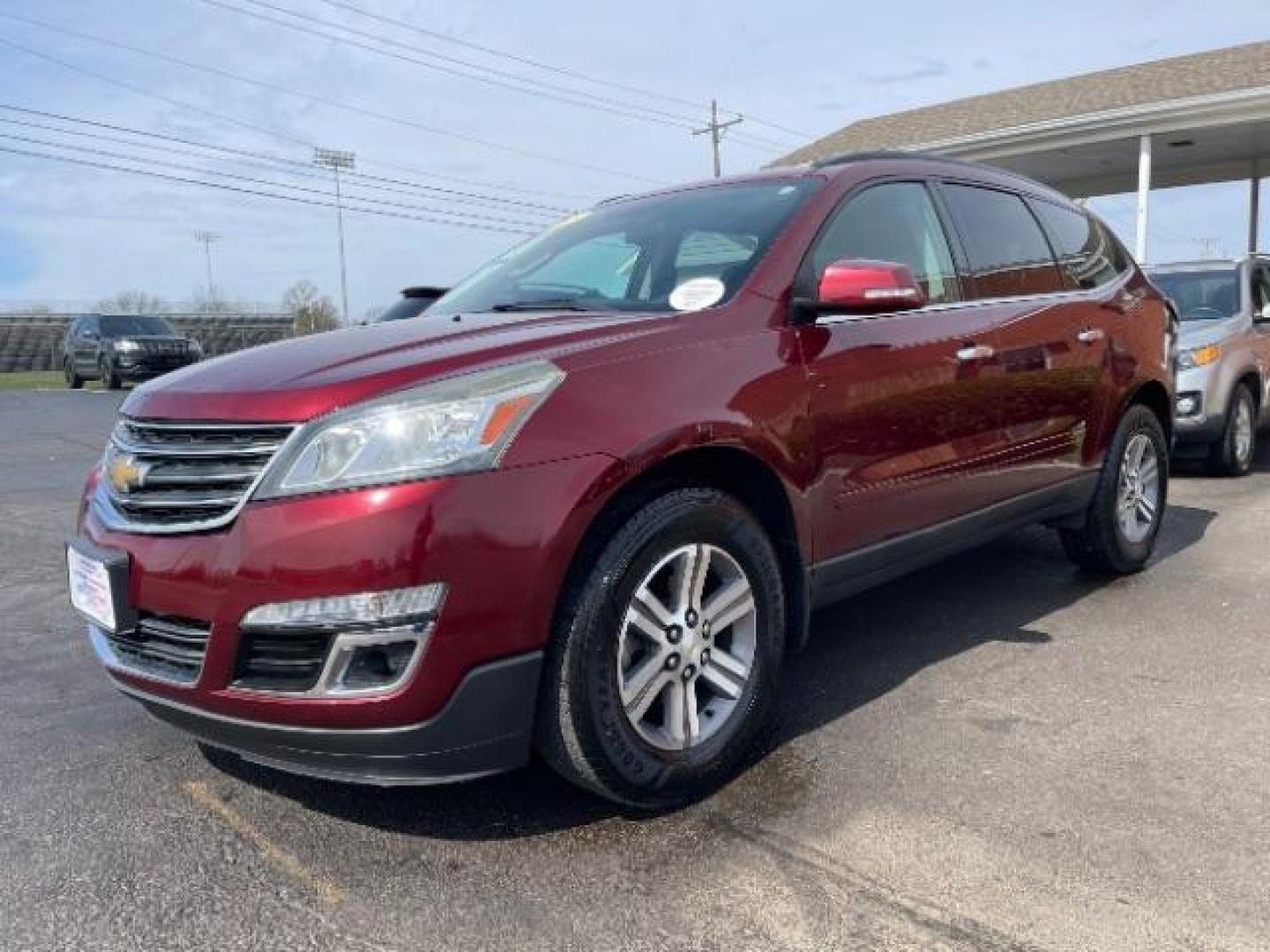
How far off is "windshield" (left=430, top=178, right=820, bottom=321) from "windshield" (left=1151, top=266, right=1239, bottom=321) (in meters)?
6.12

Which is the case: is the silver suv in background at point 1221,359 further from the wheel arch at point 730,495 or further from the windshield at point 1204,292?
the wheel arch at point 730,495

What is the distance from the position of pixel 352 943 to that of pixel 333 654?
0.60 m

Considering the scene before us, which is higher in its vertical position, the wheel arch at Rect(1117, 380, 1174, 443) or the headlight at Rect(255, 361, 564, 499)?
the headlight at Rect(255, 361, 564, 499)

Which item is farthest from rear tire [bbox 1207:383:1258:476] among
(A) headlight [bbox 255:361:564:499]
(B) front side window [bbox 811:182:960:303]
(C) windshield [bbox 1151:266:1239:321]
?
(A) headlight [bbox 255:361:564:499]

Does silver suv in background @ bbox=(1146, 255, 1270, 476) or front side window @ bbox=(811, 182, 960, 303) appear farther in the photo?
silver suv in background @ bbox=(1146, 255, 1270, 476)

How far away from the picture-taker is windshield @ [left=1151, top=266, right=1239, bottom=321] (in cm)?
859

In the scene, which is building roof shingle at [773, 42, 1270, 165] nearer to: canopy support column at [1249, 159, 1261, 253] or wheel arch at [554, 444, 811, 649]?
canopy support column at [1249, 159, 1261, 253]

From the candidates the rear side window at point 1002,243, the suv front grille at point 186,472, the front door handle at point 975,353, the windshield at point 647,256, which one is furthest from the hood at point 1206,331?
the suv front grille at point 186,472

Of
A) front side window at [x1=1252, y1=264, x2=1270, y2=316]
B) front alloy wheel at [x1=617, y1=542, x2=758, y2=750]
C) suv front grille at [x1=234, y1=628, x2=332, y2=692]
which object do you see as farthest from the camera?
front side window at [x1=1252, y1=264, x2=1270, y2=316]

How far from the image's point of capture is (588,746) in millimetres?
2621

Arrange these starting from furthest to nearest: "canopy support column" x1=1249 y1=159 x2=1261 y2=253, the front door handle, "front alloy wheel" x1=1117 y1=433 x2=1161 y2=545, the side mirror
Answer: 1. "canopy support column" x1=1249 y1=159 x2=1261 y2=253
2. "front alloy wheel" x1=1117 y1=433 x2=1161 y2=545
3. the front door handle
4. the side mirror

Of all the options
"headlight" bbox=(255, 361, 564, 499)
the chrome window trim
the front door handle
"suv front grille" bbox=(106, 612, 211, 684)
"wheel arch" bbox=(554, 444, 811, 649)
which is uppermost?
the chrome window trim

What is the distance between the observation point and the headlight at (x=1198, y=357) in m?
7.88

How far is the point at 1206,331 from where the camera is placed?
811cm
